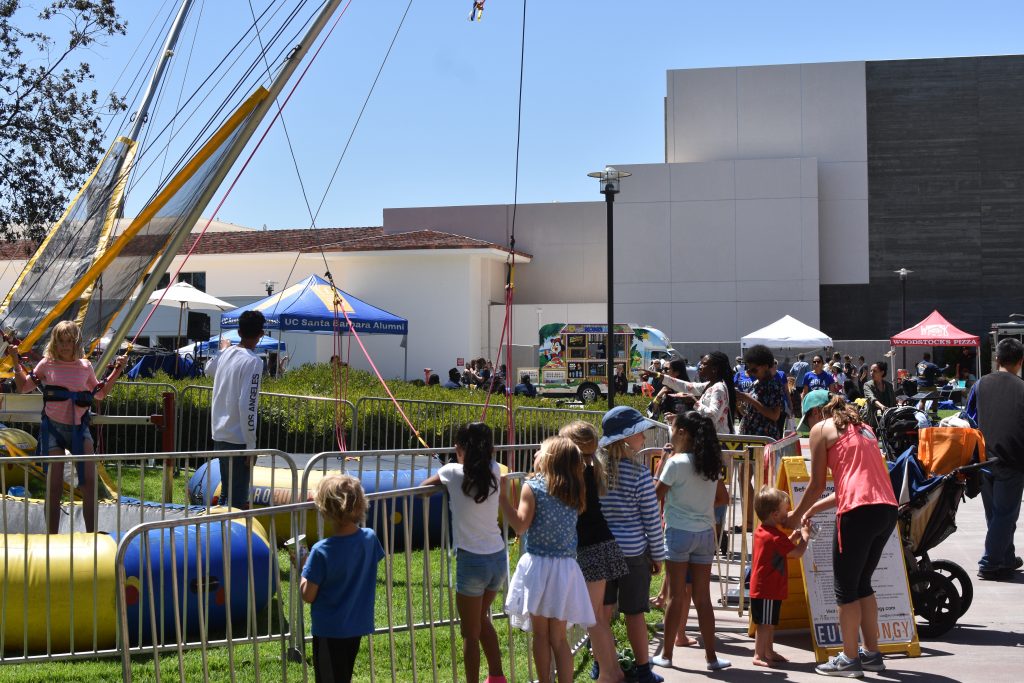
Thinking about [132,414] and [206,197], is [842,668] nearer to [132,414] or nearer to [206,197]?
[206,197]

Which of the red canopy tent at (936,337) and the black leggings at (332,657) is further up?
the red canopy tent at (936,337)

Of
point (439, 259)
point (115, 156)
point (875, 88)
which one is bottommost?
point (115, 156)

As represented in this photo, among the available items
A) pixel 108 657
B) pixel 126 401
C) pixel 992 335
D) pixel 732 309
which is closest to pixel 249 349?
pixel 108 657

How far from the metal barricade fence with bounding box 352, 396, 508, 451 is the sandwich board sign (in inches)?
323

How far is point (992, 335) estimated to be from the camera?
39.0 meters

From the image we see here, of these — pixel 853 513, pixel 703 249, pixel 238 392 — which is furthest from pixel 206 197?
pixel 703 249

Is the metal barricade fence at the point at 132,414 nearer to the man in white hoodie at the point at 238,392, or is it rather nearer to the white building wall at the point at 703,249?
the man in white hoodie at the point at 238,392

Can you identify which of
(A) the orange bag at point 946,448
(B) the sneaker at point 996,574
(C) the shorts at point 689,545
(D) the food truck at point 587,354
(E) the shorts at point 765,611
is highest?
(D) the food truck at point 587,354

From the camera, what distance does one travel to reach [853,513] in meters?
6.61

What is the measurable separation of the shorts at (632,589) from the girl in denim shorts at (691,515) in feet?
1.81

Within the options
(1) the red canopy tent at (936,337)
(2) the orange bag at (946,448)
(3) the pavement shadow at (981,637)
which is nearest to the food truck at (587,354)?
(1) the red canopy tent at (936,337)

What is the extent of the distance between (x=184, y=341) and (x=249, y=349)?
35453 mm

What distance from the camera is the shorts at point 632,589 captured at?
6.40 meters

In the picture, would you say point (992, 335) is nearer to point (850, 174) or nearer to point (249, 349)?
point (850, 174)
